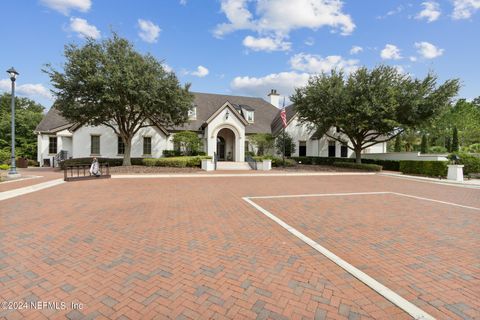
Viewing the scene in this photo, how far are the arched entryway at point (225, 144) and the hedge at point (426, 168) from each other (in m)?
17.8

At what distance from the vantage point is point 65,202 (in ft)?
28.6

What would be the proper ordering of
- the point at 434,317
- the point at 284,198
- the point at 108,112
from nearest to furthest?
the point at 434,317 < the point at 284,198 < the point at 108,112

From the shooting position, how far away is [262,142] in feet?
91.8

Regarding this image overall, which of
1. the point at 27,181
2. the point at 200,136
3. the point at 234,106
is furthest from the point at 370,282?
the point at 234,106

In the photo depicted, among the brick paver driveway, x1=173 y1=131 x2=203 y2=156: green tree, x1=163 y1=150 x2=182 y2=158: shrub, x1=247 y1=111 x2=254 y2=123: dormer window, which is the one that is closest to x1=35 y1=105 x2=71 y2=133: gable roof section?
x1=163 y1=150 x2=182 y2=158: shrub

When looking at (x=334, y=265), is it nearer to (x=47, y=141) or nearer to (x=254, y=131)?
(x=254, y=131)

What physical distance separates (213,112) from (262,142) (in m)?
8.67

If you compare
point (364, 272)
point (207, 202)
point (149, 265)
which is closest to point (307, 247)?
point (364, 272)

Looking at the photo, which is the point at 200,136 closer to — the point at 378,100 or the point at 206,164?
the point at 206,164

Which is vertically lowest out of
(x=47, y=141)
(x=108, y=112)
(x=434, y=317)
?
(x=434, y=317)

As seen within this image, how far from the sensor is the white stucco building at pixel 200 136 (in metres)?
25.9

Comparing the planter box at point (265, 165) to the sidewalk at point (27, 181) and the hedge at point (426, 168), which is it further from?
→ the sidewalk at point (27, 181)

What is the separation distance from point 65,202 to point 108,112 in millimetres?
13605


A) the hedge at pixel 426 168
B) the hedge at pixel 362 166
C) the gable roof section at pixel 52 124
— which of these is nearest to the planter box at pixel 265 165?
the hedge at pixel 362 166
